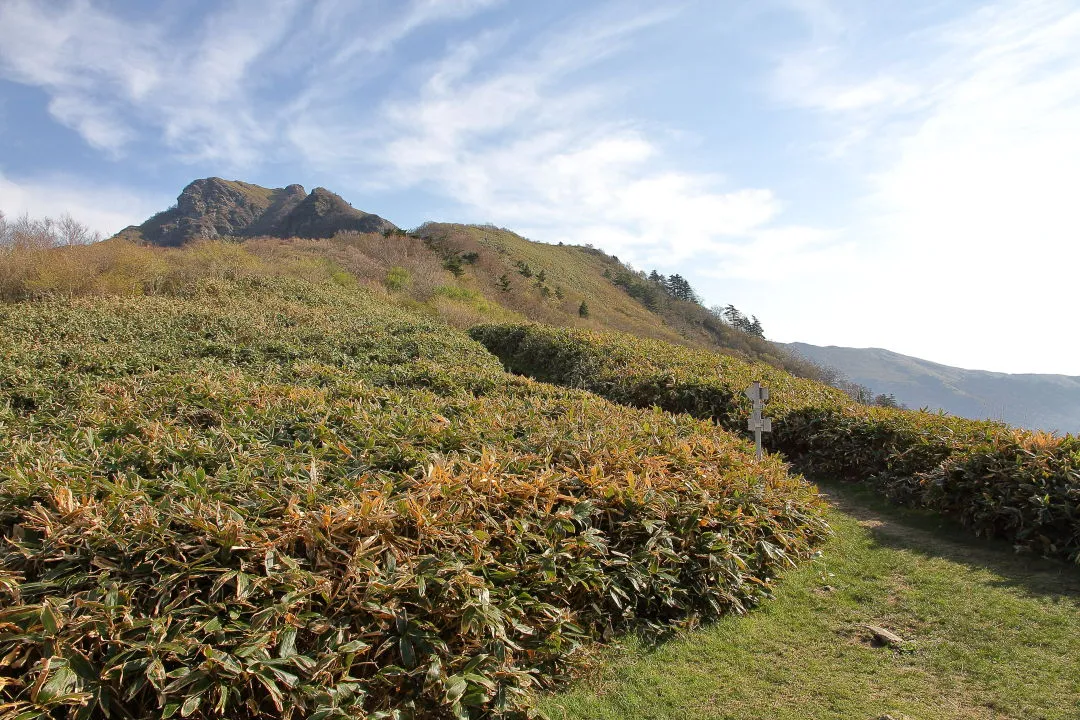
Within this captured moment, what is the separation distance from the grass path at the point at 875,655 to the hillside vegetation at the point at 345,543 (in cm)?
27

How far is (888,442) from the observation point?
7.00 m

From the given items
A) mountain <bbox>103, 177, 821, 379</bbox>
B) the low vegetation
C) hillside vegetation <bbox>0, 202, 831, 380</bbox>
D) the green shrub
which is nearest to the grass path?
the low vegetation

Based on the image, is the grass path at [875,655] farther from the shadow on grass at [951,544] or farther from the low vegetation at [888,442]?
the low vegetation at [888,442]

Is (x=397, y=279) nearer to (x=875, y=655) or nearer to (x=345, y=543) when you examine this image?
(x=345, y=543)

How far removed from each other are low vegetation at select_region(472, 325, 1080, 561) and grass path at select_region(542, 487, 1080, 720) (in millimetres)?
441

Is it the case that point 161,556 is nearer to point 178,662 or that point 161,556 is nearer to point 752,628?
point 178,662

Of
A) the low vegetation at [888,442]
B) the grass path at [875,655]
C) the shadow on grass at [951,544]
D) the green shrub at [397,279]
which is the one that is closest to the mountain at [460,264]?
the green shrub at [397,279]

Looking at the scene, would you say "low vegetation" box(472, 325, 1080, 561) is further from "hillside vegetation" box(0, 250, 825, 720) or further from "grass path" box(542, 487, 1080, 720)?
"hillside vegetation" box(0, 250, 825, 720)

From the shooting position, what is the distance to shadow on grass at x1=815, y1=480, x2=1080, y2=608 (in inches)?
176

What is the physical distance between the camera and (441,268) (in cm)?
3241

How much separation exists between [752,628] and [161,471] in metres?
3.77

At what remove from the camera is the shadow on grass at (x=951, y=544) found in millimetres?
4473

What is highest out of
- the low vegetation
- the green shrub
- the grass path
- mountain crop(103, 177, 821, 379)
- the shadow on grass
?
mountain crop(103, 177, 821, 379)

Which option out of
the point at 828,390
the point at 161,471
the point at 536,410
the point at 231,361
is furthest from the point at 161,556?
the point at 828,390
